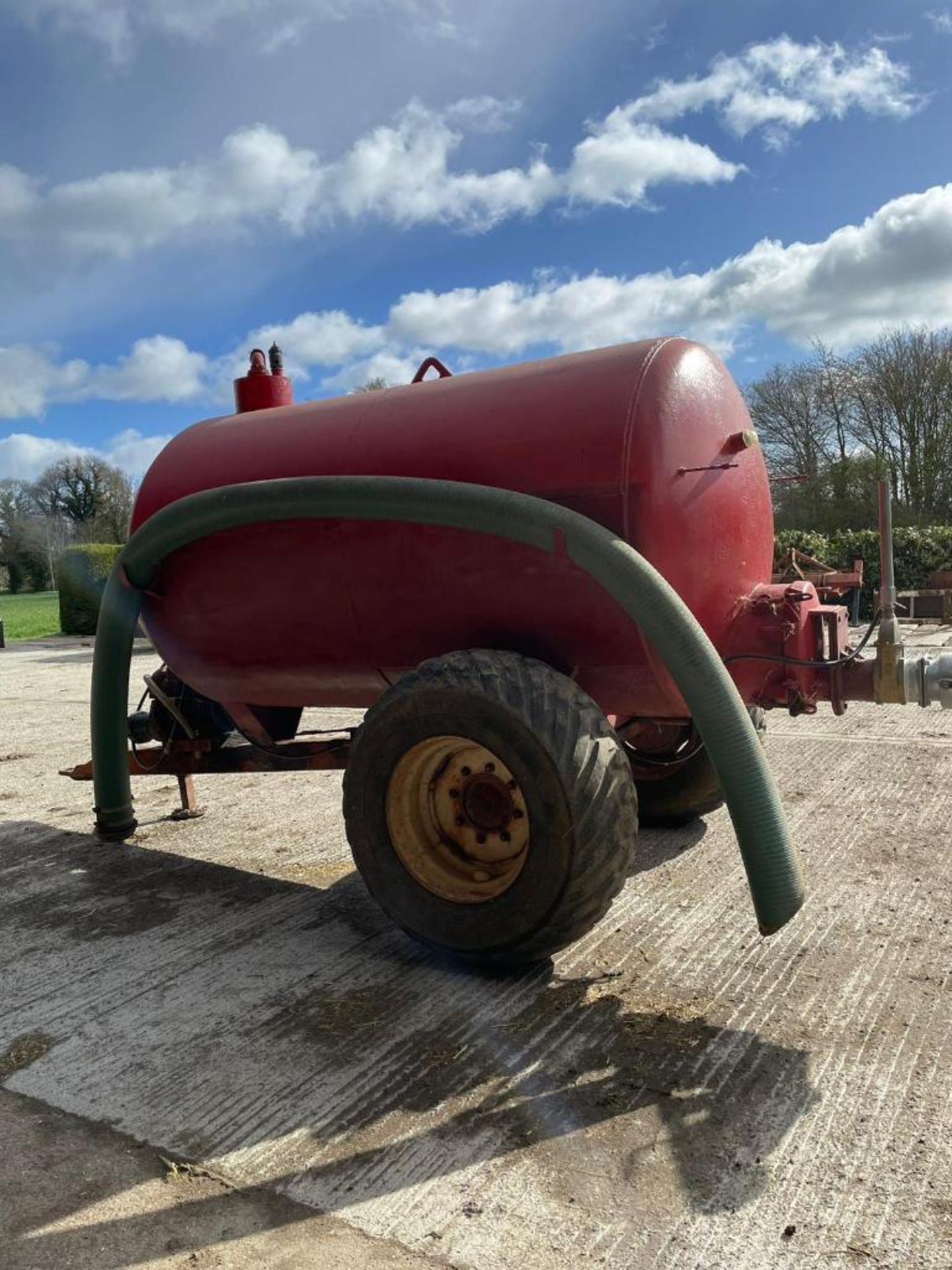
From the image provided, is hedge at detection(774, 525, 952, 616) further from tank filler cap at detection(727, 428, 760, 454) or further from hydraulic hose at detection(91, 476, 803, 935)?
hydraulic hose at detection(91, 476, 803, 935)

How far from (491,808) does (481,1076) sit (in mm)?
919

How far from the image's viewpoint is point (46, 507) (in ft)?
162

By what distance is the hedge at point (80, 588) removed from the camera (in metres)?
20.9

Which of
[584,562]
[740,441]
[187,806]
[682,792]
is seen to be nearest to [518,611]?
[584,562]

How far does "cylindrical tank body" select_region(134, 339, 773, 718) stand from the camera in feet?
10.6

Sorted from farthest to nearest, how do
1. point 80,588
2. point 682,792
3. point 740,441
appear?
1. point 80,588
2. point 682,792
3. point 740,441

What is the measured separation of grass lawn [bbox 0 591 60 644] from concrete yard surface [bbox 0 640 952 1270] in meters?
19.1

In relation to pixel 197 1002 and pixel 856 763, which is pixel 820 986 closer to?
pixel 197 1002

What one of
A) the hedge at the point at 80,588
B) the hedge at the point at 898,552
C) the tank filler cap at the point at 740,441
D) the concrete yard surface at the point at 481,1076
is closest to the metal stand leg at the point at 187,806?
the concrete yard surface at the point at 481,1076

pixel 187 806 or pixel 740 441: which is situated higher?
pixel 740 441

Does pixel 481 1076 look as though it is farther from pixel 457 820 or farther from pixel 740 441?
pixel 740 441

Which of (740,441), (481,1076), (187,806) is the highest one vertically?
(740,441)

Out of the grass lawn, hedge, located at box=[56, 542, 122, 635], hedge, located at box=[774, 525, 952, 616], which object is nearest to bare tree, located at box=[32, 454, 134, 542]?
the grass lawn

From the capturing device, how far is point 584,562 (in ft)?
9.93
